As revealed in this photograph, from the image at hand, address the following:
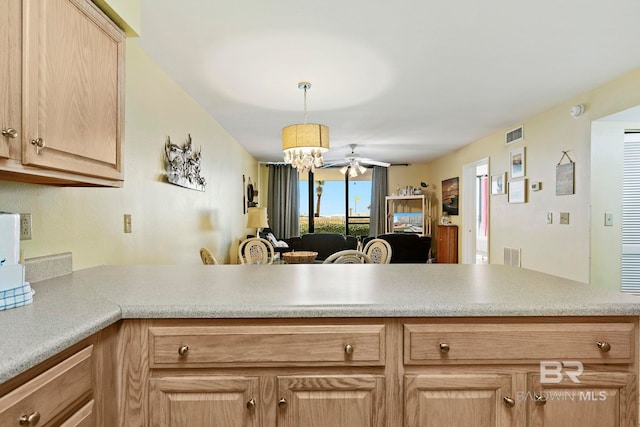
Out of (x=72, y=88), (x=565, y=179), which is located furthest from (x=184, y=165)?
(x=565, y=179)

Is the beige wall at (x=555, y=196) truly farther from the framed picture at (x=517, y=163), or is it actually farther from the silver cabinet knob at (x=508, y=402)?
the silver cabinet knob at (x=508, y=402)

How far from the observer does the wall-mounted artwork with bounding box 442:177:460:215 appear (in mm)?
6773

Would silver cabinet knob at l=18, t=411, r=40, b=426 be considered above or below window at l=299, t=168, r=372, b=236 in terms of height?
below

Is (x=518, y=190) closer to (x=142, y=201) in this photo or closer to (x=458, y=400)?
(x=458, y=400)

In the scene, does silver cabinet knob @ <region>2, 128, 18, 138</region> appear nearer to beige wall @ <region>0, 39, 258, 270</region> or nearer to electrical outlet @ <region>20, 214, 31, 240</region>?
beige wall @ <region>0, 39, 258, 270</region>

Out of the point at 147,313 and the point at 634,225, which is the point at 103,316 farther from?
the point at 634,225

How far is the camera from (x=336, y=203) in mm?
8820

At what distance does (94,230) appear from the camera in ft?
6.51

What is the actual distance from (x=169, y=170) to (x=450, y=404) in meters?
2.61

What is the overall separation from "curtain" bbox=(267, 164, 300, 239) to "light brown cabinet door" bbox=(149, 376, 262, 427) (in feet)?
23.8

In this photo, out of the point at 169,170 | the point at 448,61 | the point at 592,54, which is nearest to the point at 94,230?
the point at 169,170

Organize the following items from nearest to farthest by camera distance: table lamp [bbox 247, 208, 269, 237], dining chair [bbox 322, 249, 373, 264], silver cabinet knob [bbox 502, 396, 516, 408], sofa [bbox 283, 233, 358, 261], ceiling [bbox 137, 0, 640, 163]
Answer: silver cabinet knob [bbox 502, 396, 516, 408] → ceiling [bbox 137, 0, 640, 163] → dining chair [bbox 322, 249, 373, 264] → table lamp [bbox 247, 208, 269, 237] → sofa [bbox 283, 233, 358, 261]

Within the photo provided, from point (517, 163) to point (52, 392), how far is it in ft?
16.7

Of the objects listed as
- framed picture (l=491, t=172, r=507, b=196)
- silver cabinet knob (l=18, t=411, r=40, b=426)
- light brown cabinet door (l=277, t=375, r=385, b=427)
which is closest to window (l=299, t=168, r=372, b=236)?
framed picture (l=491, t=172, r=507, b=196)
